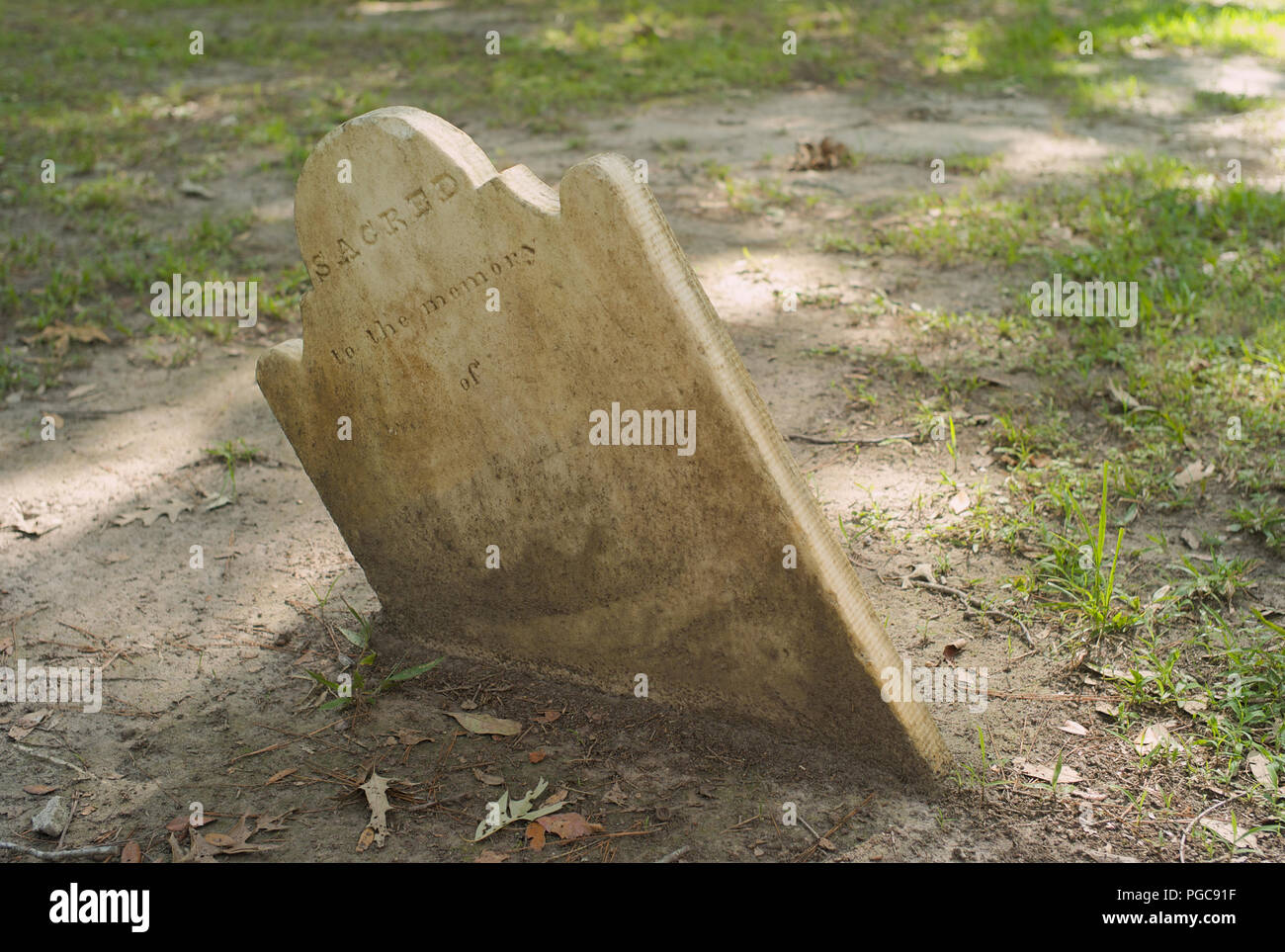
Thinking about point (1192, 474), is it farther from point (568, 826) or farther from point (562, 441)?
point (568, 826)

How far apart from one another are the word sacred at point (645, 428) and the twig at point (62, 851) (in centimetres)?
136

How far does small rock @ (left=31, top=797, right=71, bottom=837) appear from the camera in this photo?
2365 mm

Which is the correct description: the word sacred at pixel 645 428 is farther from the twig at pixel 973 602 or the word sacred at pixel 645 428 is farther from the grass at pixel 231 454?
the grass at pixel 231 454

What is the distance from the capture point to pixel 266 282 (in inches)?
201

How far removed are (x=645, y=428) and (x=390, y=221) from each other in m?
0.77

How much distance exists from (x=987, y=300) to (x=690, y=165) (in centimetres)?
232

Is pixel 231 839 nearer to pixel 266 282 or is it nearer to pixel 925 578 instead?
pixel 925 578

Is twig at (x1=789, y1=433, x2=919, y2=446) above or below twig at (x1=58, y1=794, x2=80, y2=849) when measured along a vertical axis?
above

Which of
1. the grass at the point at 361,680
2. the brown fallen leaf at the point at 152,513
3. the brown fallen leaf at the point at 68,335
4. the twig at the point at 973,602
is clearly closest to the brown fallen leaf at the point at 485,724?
the grass at the point at 361,680

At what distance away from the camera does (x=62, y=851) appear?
2.29 metres

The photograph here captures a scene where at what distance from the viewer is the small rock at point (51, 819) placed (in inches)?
93.1

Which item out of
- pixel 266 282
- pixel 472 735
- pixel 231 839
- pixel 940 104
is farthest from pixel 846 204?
pixel 231 839

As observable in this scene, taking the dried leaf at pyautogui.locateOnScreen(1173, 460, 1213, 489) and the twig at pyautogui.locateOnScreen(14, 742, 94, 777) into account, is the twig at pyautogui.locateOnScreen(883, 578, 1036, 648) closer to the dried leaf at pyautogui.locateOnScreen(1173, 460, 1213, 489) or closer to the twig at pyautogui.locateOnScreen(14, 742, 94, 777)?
the dried leaf at pyautogui.locateOnScreen(1173, 460, 1213, 489)

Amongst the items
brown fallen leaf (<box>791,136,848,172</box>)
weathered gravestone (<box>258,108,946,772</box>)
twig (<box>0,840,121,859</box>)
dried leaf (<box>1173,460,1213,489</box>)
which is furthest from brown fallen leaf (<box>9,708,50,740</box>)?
brown fallen leaf (<box>791,136,848,172</box>)
